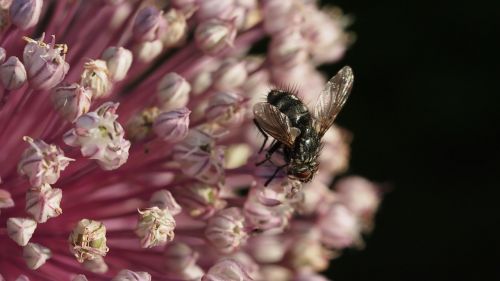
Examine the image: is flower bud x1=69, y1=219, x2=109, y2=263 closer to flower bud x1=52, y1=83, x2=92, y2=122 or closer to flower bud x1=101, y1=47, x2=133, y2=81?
flower bud x1=52, y1=83, x2=92, y2=122

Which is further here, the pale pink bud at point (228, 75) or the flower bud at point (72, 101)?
the pale pink bud at point (228, 75)

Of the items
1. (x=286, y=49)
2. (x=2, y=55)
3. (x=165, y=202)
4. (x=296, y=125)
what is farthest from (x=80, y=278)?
(x=286, y=49)

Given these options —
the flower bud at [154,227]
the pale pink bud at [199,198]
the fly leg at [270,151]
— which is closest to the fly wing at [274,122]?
the fly leg at [270,151]

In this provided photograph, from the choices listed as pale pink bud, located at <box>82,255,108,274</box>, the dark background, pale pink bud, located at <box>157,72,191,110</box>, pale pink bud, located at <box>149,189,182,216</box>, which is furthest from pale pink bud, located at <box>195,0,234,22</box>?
the dark background

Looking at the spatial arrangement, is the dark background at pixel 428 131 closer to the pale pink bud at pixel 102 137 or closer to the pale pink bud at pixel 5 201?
the pale pink bud at pixel 102 137

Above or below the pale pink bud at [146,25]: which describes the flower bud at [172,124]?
below

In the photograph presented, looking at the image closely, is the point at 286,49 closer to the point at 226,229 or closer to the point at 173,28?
the point at 173,28
